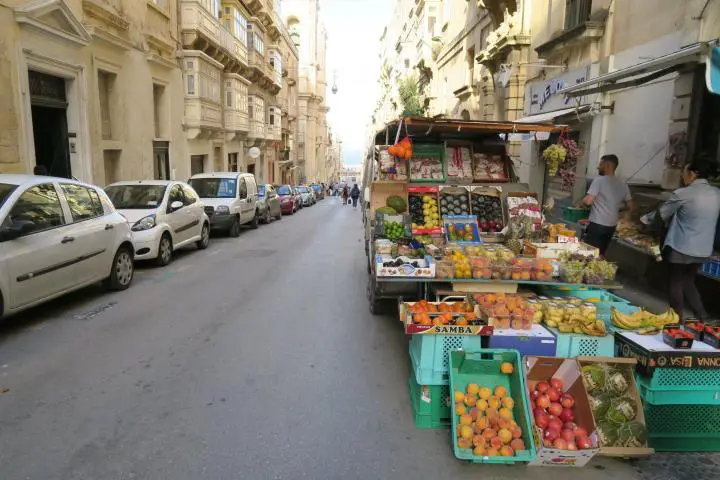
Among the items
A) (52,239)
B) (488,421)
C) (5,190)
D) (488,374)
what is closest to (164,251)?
(52,239)

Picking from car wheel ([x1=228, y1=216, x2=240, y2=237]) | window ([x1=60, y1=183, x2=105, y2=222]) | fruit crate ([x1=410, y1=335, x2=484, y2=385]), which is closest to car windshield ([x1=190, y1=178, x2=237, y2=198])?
car wheel ([x1=228, y1=216, x2=240, y2=237])

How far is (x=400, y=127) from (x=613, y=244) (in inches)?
197

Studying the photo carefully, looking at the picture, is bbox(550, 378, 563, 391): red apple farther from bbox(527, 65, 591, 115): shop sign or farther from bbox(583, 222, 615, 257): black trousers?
bbox(527, 65, 591, 115): shop sign

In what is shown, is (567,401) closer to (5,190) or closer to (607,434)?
(607,434)

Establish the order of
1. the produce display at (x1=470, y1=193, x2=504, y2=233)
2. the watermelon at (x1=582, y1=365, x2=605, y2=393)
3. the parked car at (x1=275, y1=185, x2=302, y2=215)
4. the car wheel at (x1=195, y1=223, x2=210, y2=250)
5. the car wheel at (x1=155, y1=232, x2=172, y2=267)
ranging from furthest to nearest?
1. the parked car at (x1=275, y1=185, x2=302, y2=215)
2. the car wheel at (x1=195, y1=223, x2=210, y2=250)
3. the car wheel at (x1=155, y1=232, x2=172, y2=267)
4. the produce display at (x1=470, y1=193, x2=504, y2=233)
5. the watermelon at (x1=582, y1=365, x2=605, y2=393)

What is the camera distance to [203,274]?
964 cm

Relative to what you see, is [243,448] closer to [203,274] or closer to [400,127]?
[400,127]

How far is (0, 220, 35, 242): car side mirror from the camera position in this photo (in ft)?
18.3

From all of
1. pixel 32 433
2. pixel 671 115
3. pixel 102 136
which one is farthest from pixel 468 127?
pixel 102 136

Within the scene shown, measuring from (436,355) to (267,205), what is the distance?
17.8 m

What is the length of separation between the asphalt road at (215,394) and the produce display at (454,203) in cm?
184

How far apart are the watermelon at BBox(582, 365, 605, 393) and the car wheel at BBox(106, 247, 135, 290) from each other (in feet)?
22.4

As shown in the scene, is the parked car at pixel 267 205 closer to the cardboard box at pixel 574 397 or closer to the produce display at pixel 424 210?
the produce display at pixel 424 210

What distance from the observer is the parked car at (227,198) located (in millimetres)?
15133
